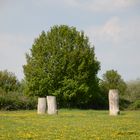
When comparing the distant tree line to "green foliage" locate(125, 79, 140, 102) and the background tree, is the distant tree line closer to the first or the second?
the background tree

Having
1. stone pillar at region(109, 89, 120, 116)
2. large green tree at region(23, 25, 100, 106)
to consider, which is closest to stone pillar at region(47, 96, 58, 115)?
stone pillar at region(109, 89, 120, 116)

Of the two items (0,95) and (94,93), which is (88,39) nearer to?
(94,93)

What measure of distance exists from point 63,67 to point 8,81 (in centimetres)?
2127

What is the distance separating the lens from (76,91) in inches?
3027

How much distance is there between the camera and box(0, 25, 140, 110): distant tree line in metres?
77.0

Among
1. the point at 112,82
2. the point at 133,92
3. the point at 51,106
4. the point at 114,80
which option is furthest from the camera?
the point at 133,92

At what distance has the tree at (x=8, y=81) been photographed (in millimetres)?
92988

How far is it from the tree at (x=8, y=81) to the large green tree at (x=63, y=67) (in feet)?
43.0

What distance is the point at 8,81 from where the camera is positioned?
316 feet

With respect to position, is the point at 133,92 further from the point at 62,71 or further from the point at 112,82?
the point at 62,71

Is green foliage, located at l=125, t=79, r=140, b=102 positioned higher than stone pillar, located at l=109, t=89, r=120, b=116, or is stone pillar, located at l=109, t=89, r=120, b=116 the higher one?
green foliage, located at l=125, t=79, r=140, b=102

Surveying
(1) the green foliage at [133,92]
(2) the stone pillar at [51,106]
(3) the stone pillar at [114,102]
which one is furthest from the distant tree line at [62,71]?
(3) the stone pillar at [114,102]

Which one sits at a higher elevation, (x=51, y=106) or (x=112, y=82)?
(x=112, y=82)

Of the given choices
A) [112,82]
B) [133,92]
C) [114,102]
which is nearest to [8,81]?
[112,82]
